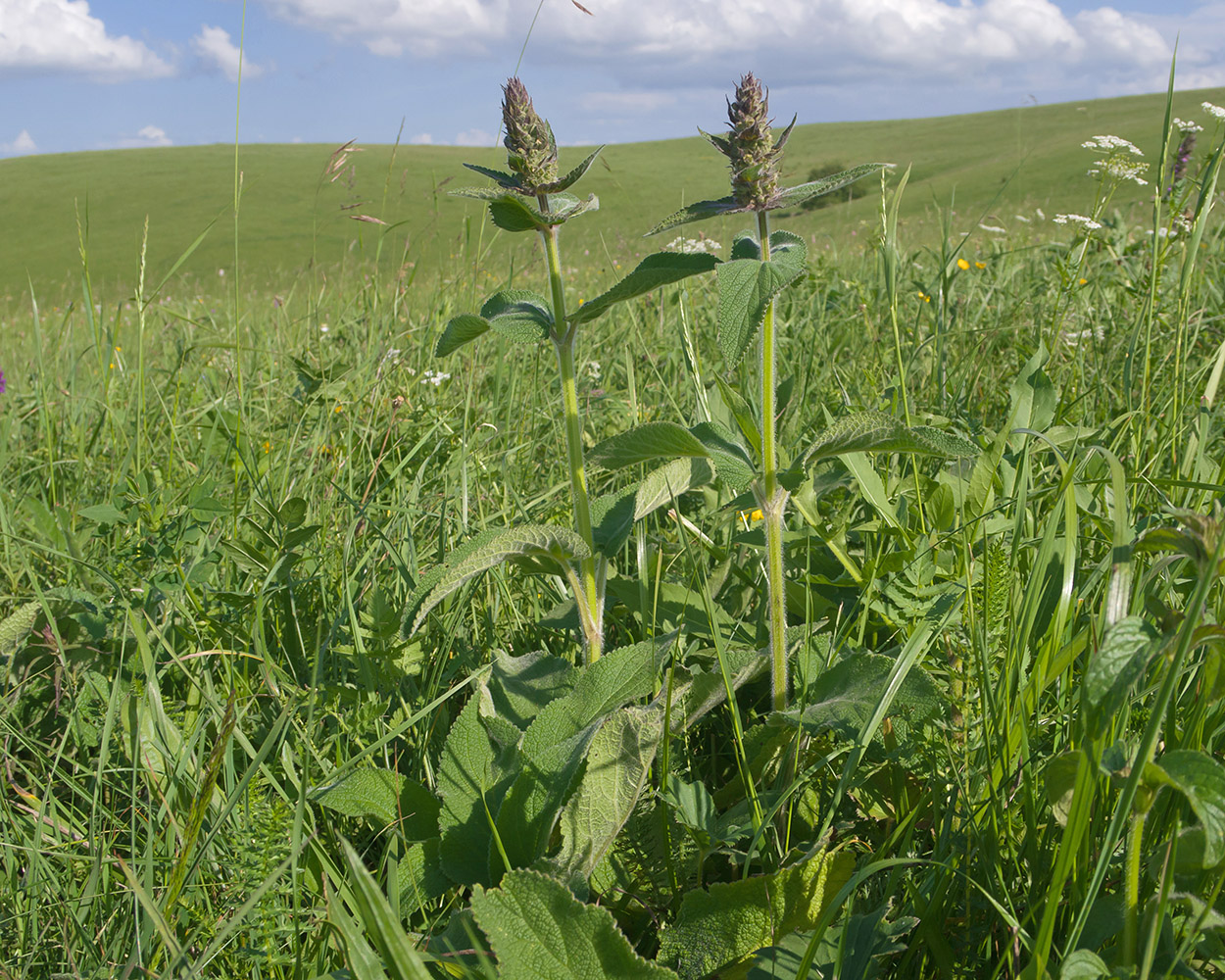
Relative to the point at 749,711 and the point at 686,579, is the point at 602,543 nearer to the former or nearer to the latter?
the point at 686,579

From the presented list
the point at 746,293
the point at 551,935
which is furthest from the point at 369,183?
the point at 551,935

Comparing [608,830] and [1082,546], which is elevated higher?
[1082,546]

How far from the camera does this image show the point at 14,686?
1.62 metres

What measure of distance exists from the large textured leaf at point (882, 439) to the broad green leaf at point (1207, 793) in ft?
1.61

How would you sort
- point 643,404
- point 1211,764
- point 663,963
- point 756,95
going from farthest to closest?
point 643,404
point 756,95
point 663,963
point 1211,764

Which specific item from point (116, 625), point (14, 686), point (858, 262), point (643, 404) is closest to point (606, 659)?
point (116, 625)

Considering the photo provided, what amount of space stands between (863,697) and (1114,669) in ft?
1.55

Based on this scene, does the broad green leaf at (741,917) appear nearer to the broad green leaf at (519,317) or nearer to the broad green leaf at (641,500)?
the broad green leaf at (641,500)

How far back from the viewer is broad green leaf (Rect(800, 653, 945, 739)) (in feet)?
3.75

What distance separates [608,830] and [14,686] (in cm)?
127

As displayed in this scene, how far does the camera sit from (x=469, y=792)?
1.21 m

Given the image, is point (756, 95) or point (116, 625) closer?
point (756, 95)

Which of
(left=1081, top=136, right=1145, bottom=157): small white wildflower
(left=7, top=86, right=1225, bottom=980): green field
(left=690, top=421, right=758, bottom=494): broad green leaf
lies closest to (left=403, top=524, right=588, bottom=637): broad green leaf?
(left=7, top=86, right=1225, bottom=980): green field

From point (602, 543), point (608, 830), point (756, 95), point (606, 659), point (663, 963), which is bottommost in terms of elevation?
point (663, 963)
